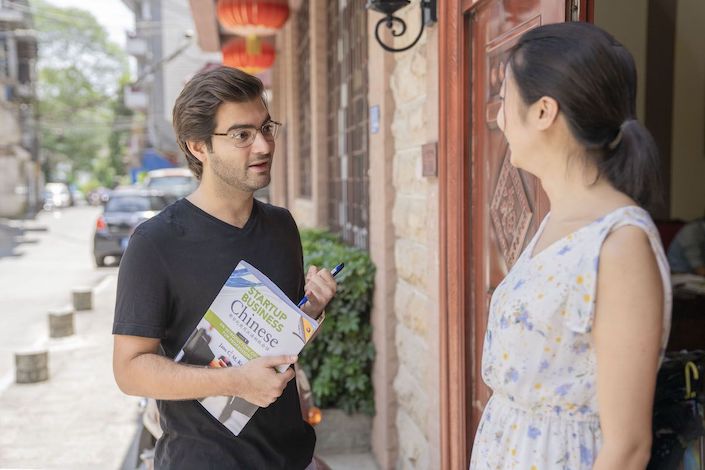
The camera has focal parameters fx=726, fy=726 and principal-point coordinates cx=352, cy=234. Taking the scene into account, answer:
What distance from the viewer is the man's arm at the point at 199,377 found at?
180cm

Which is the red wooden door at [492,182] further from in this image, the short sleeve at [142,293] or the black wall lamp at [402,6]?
the short sleeve at [142,293]

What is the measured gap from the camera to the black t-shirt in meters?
1.87

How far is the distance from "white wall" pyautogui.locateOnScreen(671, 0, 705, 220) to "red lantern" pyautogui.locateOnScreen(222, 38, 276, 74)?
5280mm

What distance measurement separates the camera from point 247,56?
984 cm

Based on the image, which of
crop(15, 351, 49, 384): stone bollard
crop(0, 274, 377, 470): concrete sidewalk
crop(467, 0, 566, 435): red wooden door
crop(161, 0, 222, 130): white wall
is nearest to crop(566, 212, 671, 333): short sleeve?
crop(467, 0, 566, 435): red wooden door

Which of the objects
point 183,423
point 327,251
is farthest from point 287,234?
point 327,251

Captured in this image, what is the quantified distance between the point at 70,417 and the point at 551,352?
5647 mm

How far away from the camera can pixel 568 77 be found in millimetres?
1343

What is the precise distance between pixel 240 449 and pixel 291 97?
8.06 meters

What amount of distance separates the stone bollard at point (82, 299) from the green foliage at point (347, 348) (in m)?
6.85

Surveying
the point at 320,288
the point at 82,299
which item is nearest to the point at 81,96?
the point at 82,299

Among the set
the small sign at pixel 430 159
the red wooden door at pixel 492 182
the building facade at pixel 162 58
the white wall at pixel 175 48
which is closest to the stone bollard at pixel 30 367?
the small sign at pixel 430 159

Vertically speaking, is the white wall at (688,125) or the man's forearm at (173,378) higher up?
the white wall at (688,125)

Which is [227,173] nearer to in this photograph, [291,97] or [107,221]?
[291,97]
